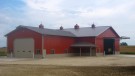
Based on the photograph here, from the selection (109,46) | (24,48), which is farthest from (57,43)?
(109,46)

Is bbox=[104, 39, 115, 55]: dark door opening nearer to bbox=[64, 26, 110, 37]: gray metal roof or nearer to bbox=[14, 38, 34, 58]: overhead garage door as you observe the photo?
bbox=[64, 26, 110, 37]: gray metal roof

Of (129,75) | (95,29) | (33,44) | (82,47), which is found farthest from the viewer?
(95,29)

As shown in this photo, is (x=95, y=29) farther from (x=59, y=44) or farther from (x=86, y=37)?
(x=59, y=44)

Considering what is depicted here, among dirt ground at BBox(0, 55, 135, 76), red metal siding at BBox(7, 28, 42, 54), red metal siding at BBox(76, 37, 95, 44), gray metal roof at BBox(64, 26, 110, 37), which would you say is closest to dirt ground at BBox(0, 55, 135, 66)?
dirt ground at BBox(0, 55, 135, 76)

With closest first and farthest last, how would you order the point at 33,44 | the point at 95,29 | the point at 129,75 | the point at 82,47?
the point at 129,75, the point at 33,44, the point at 82,47, the point at 95,29

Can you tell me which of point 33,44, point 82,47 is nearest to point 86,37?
point 82,47

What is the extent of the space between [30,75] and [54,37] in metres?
30.7

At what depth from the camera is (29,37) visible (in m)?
50.2

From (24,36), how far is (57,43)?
6.32m

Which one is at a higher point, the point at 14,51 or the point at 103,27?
the point at 103,27

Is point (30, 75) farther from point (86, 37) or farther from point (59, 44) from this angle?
point (86, 37)

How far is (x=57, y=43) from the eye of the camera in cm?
5191

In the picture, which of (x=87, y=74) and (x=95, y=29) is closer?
(x=87, y=74)

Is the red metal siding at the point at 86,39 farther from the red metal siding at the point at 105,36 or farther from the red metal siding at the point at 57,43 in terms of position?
the red metal siding at the point at 57,43
